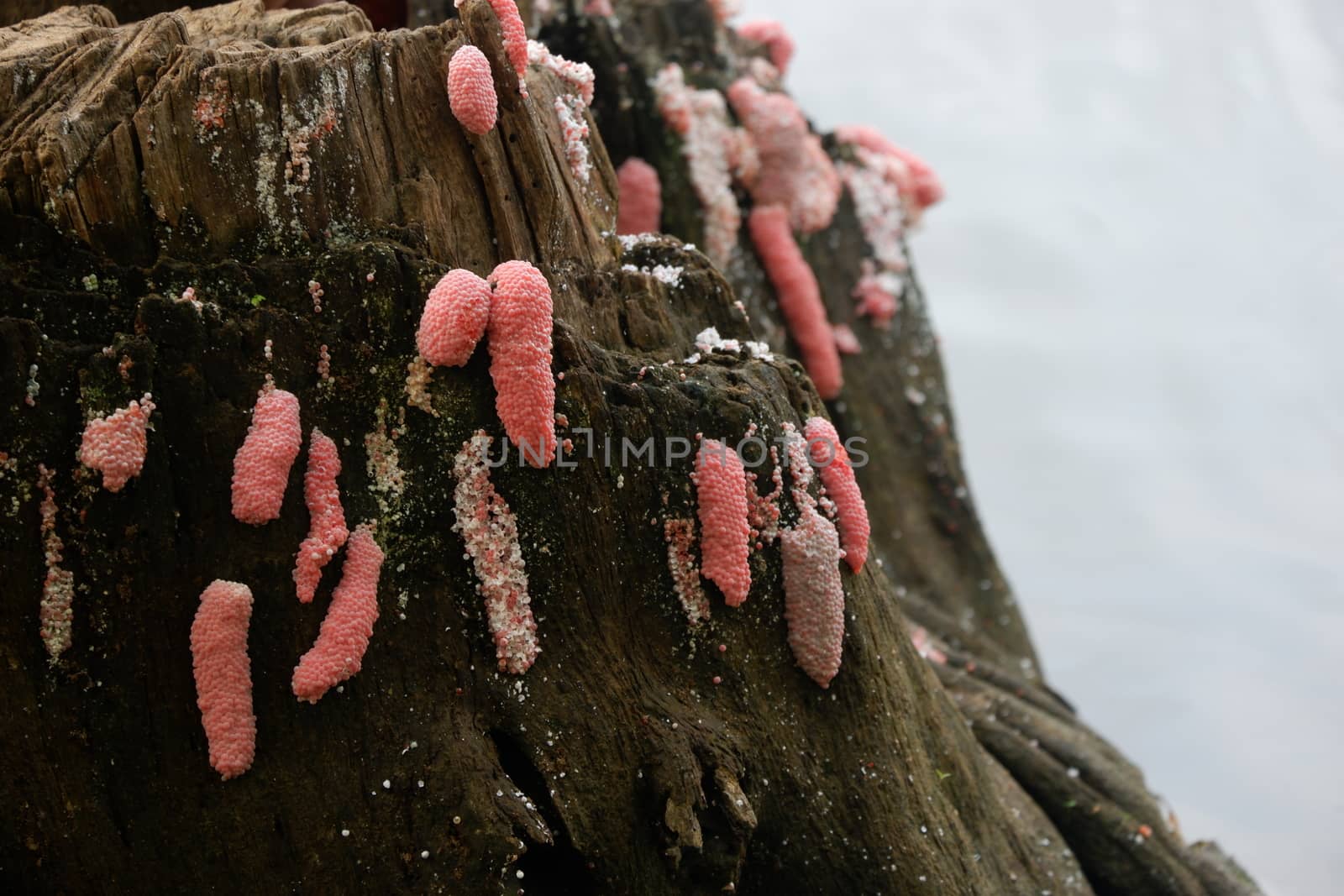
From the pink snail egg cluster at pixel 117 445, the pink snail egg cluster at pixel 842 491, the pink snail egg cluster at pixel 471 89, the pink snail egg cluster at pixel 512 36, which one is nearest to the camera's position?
the pink snail egg cluster at pixel 117 445

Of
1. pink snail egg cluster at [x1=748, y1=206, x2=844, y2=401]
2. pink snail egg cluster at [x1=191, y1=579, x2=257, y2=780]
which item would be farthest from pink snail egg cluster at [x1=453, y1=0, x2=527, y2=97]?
pink snail egg cluster at [x1=748, y1=206, x2=844, y2=401]

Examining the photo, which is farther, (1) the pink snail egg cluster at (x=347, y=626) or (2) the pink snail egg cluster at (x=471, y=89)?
(2) the pink snail egg cluster at (x=471, y=89)

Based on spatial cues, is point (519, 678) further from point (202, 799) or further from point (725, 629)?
point (202, 799)

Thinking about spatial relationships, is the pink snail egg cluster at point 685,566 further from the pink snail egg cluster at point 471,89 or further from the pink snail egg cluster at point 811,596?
the pink snail egg cluster at point 471,89

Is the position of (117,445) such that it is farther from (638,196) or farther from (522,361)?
(638,196)

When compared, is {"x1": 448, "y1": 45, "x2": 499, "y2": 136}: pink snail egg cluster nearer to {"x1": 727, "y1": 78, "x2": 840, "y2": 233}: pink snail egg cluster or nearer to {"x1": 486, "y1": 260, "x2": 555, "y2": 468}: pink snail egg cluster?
{"x1": 486, "y1": 260, "x2": 555, "y2": 468}: pink snail egg cluster

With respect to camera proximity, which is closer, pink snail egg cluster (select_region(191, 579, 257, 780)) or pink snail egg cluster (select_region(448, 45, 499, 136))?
pink snail egg cluster (select_region(191, 579, 257, 780))

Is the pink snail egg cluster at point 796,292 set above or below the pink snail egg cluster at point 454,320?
below

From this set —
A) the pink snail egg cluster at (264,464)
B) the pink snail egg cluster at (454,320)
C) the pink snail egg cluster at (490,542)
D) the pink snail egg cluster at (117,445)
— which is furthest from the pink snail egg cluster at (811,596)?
the pink snail egg cluster at (117,445)

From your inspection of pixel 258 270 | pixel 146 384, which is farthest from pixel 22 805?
pixel 258 270
